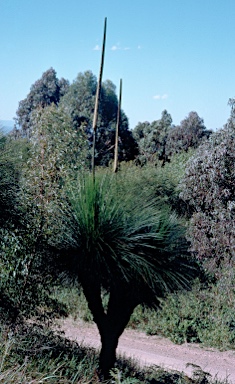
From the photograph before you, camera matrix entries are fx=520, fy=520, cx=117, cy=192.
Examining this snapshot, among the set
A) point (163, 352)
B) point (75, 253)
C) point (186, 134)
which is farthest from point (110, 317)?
point (186, 134)

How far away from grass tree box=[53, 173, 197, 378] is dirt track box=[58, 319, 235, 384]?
11.7 ft

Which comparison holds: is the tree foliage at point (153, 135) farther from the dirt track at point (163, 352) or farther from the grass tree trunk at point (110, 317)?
Result: the grass tree trunk at point (110, 317)

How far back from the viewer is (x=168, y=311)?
37.8ft

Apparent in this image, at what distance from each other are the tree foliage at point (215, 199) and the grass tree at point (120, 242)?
15.9ft

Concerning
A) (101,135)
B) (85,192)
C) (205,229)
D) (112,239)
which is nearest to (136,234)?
(112,239)

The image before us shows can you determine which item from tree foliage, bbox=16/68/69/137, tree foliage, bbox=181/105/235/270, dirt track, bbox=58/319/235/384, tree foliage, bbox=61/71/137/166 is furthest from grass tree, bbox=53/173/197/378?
tree foliage, bbox=16/68/69/137

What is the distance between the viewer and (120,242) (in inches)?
214

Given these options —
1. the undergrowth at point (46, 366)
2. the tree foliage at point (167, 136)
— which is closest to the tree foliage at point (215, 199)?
the undergrowth at point (46, 366)

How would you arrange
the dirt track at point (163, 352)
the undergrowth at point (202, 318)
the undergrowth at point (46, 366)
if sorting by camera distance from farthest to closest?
the undergrowth at point (202, 318), the dirt track at point (163, 352), the undergrowth at point (46, 366)

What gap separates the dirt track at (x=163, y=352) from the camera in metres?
9.26

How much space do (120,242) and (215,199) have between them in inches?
239

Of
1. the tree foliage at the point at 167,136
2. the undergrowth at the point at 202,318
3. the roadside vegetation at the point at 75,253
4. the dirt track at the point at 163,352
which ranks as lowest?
the dirt track at the point at 163,352

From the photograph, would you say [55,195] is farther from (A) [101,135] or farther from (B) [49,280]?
(A) [101,135]

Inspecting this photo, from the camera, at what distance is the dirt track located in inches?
364
